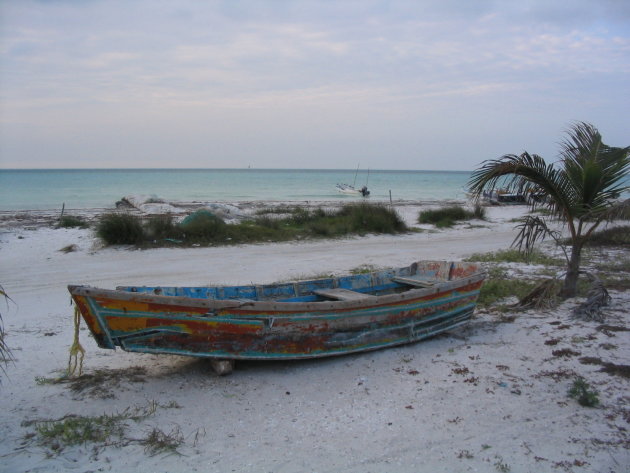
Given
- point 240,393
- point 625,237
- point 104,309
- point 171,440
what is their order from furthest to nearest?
point 625,237 < point 240,393 < point 104,309 < point 171,440

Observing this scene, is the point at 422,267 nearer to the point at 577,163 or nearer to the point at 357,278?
the point at 357,278

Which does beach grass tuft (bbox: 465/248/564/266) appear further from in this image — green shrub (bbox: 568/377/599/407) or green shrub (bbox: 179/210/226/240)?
green shrub (bbox: 179/210/226/240)

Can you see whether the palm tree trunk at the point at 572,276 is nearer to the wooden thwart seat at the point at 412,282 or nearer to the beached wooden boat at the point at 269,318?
the beached wooden boat at the point at 269,318

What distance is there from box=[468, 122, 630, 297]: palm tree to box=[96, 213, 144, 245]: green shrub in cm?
915

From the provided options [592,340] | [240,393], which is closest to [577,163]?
[592,340]

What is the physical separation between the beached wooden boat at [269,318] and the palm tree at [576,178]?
1479mm

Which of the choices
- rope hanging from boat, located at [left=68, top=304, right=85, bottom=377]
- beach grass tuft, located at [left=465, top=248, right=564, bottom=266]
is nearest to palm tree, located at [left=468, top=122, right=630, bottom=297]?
beach grass tuft, located at [left=465, top=248, right=564, bottom=266]

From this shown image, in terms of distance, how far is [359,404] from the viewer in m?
4.93

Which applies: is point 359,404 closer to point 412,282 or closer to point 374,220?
point 412,282

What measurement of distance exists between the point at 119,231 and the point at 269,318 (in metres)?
9.21

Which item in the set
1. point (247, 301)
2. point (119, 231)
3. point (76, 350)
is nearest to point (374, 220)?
point (119, 231)

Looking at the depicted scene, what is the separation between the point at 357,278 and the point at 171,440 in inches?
151

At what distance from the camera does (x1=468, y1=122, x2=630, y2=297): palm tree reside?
7125mm

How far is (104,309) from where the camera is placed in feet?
15.6
